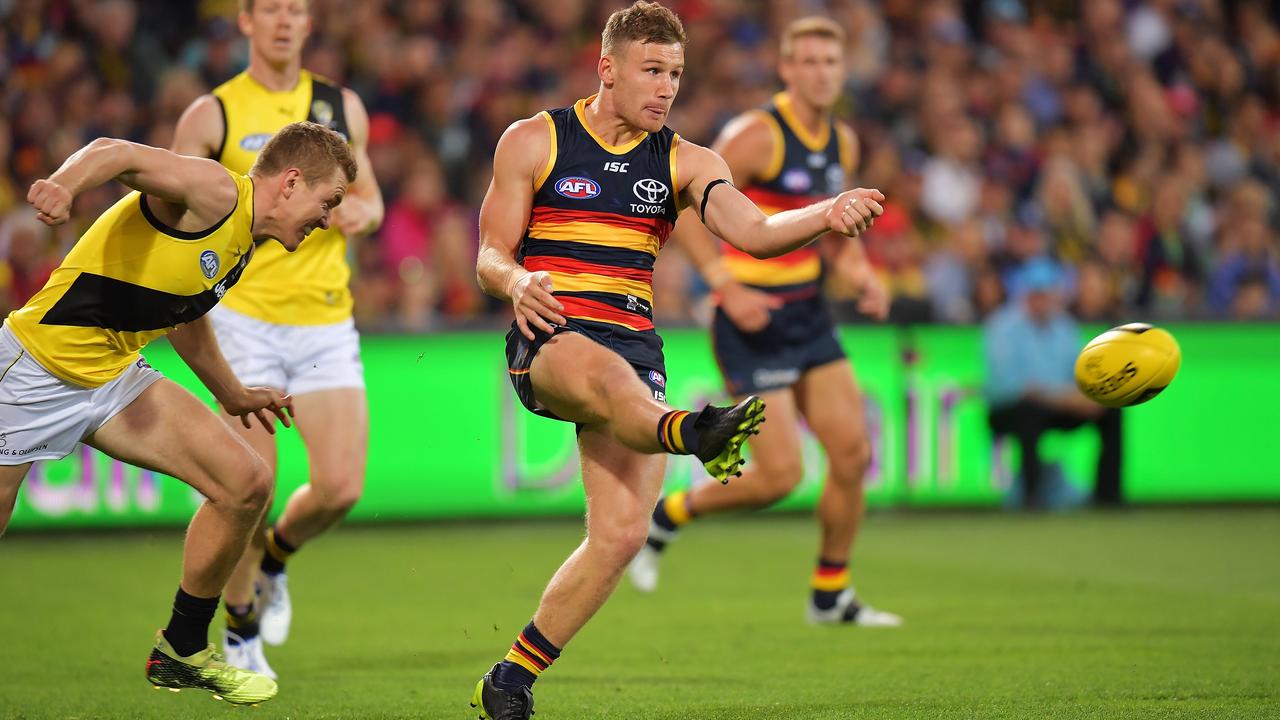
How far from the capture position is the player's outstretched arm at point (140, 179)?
4.78m

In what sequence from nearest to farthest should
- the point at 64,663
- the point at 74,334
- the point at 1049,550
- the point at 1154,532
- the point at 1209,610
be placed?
the point at 74,334 < the point at 64,663 < the point at 1209,610 < the point at 1049,550 < the point at 1154,532

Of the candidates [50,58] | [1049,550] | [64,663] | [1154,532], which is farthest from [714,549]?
[50,58]

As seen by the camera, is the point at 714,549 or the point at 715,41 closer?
the point at 714,549

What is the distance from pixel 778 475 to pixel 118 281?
413 cm

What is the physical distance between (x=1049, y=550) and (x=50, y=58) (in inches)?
386

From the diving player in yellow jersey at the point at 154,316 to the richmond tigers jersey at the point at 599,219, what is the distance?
746 mm

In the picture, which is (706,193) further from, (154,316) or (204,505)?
(204,505)

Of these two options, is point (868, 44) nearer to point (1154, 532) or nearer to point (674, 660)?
point (1154, 532)

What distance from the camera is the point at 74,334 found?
5652 millimetres

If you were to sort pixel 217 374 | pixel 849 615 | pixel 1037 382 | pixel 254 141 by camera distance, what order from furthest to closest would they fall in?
pixel 1037 382 < pixel 849 615 < pixel 254 141 < pixel 217 374

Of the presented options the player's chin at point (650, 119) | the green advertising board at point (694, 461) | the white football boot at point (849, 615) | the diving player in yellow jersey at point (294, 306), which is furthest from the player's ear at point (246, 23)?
the green advertising board at point (694, 461)

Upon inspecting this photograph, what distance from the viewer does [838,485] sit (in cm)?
870

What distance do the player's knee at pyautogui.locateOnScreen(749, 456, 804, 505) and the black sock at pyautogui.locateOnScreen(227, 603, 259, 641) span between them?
9.66 ft

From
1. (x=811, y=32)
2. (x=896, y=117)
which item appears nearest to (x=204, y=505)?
(x=811, y=32)
